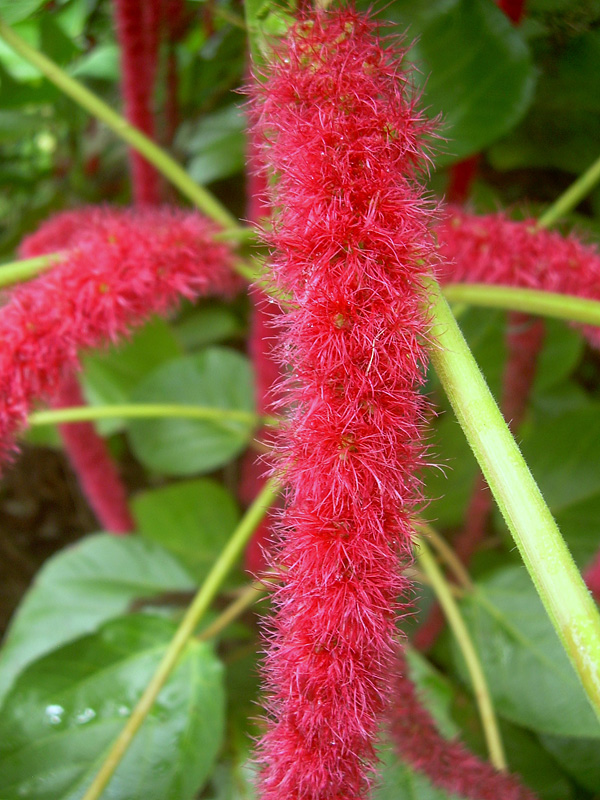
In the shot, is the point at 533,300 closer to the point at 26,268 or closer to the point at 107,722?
the point at 26,268

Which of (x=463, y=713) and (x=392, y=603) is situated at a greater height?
(x=392, y=603)

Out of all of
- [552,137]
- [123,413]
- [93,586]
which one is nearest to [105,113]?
[123,413]

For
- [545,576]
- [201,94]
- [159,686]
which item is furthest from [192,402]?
[545,576]

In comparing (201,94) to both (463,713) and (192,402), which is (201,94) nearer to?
(192,402)

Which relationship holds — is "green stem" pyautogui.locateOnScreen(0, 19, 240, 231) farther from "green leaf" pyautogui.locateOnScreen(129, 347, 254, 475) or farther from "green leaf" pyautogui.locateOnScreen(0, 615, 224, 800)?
"green leaf" pyautogui.locateOnScreen(0, 615, 224, 800)

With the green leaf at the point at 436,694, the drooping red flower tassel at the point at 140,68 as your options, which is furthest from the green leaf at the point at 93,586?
the drooping red flower tassel at the point at 140,68

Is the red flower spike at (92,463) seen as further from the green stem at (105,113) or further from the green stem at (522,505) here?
the green stem at (522,505)
